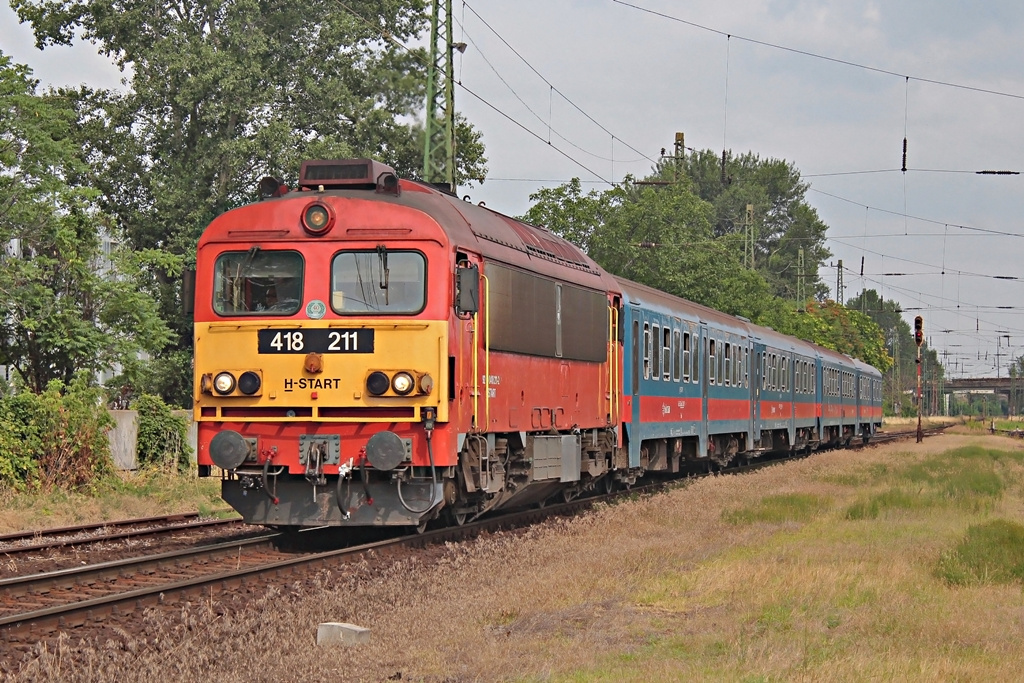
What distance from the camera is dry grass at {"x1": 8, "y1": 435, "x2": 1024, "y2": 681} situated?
7.84 m

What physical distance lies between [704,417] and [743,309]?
2922 cm

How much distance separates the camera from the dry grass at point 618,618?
7.84m

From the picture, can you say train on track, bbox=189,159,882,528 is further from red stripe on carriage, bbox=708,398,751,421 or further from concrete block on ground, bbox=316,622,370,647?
red stripe on carriage, bbox=708,398,751,421

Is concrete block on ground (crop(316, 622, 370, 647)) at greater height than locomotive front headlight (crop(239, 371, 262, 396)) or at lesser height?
lesser

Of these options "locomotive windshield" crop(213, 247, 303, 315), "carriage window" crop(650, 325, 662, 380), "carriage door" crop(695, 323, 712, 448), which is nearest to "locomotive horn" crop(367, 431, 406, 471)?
"locomotive windshield" crop(213, 247, 303, 315)

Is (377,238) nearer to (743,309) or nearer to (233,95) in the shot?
(233,95)

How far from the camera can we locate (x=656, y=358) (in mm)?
22641

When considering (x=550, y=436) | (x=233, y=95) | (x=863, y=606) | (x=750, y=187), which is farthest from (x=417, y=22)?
(x=750, y=187)

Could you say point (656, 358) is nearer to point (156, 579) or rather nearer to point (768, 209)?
point (156, 579)

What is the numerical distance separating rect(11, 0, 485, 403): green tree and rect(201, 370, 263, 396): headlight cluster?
23.6m

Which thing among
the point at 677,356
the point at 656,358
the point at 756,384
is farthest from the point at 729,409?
the point at 656,358

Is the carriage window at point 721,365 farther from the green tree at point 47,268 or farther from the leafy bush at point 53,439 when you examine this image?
the leafy bush at point 53,439

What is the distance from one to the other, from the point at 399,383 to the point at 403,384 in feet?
0.15

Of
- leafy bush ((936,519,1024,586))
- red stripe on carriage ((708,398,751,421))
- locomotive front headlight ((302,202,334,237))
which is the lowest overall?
leafy bush ((936,519,1024,586))
